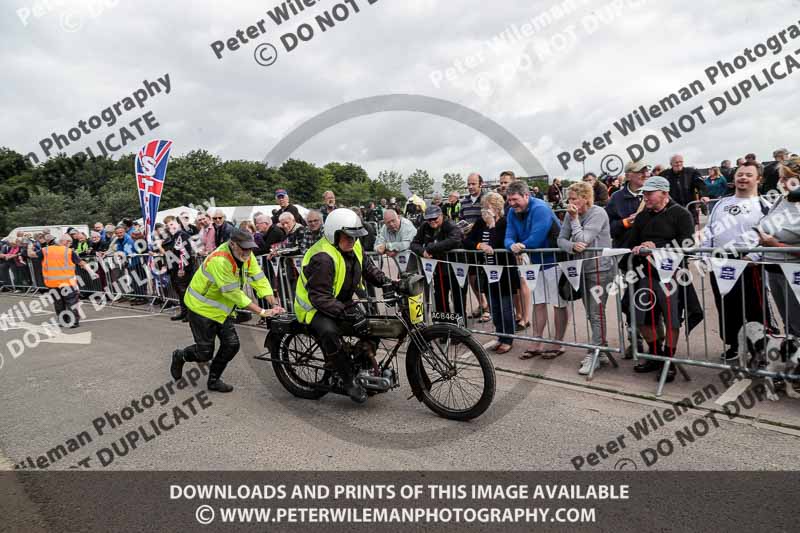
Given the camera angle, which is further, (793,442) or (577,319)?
(577,319)

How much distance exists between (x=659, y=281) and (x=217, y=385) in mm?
4548

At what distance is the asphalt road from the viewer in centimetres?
350

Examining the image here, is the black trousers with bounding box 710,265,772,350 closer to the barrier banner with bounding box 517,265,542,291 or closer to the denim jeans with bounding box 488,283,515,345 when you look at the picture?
the barrier banner with bounding box 517,265,542,291

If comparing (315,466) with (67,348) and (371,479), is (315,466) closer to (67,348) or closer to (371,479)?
(371,479)

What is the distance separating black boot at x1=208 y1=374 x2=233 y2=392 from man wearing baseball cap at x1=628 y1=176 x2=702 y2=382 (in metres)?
4.16

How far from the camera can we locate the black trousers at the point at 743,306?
4477 millimetres

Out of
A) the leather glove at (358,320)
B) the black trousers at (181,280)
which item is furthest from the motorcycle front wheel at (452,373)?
the black trousers at (181,280)

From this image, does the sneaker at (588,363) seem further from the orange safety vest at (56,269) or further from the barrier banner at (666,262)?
the orange safety vest at (56,269)

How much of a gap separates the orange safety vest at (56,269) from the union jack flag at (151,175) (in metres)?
1.58

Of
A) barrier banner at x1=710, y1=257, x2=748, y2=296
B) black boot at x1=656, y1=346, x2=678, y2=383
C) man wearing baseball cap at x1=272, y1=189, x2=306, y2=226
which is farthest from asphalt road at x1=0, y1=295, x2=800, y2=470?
man wearing baseball cap at x1=272, y1=189, x2=306, y2=226

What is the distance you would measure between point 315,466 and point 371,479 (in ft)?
1.46

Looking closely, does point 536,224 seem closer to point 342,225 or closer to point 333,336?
point 342,225

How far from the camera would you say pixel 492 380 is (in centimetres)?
392

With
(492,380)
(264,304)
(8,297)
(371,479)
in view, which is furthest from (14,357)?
(8,297)
